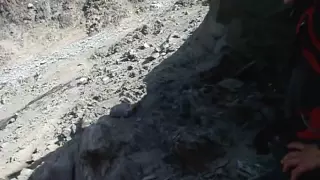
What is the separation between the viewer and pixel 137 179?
10.1 feet

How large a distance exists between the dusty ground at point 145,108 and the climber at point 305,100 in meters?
0.56

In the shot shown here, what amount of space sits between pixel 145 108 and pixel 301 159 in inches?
64.7

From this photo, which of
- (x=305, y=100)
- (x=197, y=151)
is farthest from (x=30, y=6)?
(x=305, y=100)

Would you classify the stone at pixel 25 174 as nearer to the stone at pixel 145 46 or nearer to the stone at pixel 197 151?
the stone at pixel 145 46

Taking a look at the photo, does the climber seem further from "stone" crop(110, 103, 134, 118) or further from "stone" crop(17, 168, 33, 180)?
"stone" crop(17, 168, 33, 180)

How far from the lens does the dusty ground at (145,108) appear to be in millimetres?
2852

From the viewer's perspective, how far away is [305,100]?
196 cm

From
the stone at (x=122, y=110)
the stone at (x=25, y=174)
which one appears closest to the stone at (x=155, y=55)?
the stone at (x=122, y=110)

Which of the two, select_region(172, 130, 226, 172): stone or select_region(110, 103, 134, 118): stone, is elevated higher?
select_region(172, 130, 226, 172): stone

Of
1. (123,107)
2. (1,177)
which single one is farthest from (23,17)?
(123,107)

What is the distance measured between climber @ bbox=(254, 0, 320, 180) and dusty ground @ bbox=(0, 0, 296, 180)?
563mm

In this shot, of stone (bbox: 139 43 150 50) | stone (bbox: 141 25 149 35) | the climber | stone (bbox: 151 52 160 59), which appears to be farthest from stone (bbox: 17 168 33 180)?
the climber

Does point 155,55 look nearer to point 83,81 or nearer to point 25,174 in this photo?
point 83,81

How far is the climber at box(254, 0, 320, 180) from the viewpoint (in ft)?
6.12
